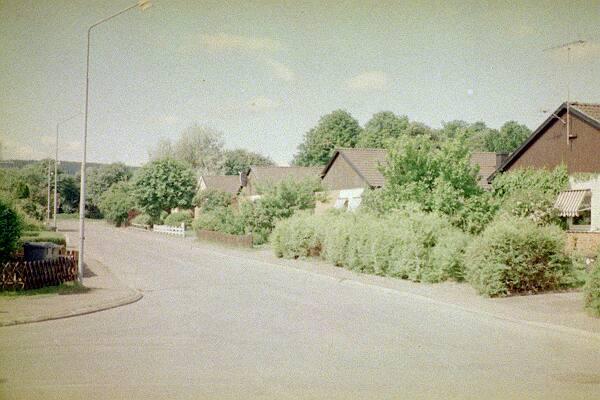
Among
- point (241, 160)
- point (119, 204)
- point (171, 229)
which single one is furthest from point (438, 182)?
point (241, 160)

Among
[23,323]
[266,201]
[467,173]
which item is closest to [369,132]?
[266,201]

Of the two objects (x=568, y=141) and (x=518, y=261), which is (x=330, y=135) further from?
(x=518, y=261)

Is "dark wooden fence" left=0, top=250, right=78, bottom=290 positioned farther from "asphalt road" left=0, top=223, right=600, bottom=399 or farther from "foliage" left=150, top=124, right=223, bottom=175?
"foliage" left=150, top=124, right=223, bottom=175

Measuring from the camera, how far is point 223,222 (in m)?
39.7

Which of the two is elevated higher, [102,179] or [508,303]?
[102,179]

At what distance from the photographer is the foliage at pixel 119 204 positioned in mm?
69812

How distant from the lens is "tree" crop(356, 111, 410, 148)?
6963cm

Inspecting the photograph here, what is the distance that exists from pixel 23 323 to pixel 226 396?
23.0ft

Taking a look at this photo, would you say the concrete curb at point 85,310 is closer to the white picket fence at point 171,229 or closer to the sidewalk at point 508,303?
the sidewalk at point 508,303

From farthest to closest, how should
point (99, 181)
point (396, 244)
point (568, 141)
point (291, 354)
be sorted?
point (99, 181) < point (568, 141) < point (396, 244) < point (291, 354)

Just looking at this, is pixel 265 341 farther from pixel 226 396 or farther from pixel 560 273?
pixel 560 273

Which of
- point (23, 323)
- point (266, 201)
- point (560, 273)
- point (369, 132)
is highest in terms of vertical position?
point (369, 132)

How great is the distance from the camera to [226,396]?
258 inches

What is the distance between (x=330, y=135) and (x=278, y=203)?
4523 cm
